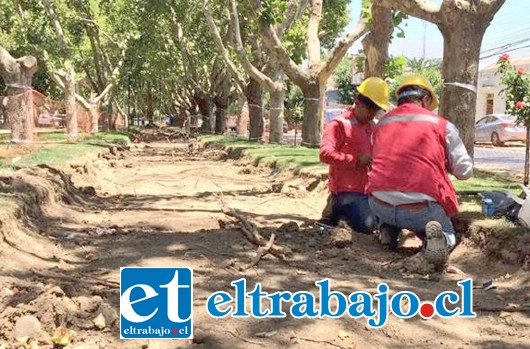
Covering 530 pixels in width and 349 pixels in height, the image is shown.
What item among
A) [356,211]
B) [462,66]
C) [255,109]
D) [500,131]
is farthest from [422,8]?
[500,131]

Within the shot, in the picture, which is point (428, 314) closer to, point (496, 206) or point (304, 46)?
point (496, 206)

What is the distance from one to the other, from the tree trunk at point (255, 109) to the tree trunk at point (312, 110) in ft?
20.5

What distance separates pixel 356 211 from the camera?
22.0 ft

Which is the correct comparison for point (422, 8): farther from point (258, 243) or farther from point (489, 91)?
point (489, 91)

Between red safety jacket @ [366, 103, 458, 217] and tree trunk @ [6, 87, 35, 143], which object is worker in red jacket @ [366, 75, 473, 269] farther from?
tree trunk @ [6, 87, 35, 143]

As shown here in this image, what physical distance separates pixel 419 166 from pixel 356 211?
1.30 metres

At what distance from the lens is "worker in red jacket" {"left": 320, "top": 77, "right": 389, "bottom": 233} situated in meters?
6.57

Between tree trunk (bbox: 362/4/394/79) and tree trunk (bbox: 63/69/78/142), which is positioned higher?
tree trunk (bbox: 362/4/394/79)

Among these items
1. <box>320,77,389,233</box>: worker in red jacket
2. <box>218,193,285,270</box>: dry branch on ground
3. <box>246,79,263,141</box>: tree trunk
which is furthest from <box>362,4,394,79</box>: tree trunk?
<box>246,79,263,141</box>: tree trunk

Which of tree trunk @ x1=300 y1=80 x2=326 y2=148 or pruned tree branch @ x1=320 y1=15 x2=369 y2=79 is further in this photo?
tree trunk @ x1=300 y1=80 x2=326 y2=148

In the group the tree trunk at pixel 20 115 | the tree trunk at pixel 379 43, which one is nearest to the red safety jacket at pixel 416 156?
the tree trunk at pixel 379 43

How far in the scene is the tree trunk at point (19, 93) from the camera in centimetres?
1516

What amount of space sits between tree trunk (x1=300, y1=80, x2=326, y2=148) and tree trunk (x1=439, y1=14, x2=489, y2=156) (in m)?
8.35

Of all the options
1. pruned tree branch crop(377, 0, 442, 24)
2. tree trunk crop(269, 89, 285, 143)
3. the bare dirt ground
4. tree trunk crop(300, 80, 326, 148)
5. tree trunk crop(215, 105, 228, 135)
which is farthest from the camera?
tree trunk crop(215, 105, 228, 135)
